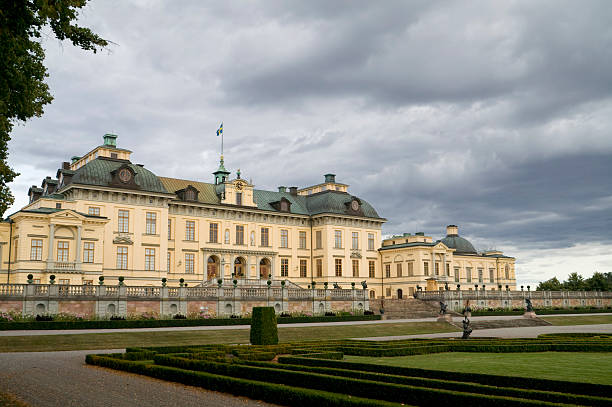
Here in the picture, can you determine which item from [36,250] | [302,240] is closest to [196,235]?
[302,240]

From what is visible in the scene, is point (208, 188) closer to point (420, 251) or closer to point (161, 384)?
point (420, 251)

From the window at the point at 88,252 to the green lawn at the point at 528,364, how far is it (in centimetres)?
3376

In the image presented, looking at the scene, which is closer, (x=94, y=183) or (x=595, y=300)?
(x=94, y=183)

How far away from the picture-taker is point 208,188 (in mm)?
62844

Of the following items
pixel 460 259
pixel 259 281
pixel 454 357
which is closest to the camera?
pixel 454 357

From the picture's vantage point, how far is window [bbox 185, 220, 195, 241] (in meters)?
58.0

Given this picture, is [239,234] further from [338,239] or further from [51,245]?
[51,245]

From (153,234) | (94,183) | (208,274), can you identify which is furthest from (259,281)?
(94,183)

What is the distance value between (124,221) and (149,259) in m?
4.21

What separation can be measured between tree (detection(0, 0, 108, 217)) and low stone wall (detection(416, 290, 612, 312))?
47839mm

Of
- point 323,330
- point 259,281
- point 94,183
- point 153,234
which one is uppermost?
point 94,183

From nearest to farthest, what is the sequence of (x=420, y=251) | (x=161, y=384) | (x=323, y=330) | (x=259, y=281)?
(x=161, y=384) < (x=323, y=330) < (x=259, y=281) < (x=420, y=251)

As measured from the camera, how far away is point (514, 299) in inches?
2554

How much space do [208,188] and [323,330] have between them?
30.1 meters
